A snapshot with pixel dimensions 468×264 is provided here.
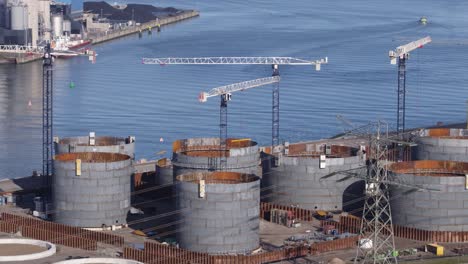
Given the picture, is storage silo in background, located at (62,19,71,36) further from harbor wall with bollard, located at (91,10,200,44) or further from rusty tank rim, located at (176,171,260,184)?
rusty tank rim, located at (176,171,260,184)

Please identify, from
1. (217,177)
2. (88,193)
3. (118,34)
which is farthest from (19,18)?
(217,177)

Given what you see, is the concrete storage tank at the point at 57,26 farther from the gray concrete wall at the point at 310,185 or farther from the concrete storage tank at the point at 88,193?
the concrete storage tank at the point at 88,193

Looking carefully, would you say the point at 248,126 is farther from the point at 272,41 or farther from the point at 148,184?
the point at 272,41

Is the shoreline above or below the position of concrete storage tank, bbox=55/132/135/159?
above

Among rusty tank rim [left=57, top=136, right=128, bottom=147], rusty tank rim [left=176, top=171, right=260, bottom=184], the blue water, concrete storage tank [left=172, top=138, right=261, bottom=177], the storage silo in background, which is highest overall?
the storage silo in background

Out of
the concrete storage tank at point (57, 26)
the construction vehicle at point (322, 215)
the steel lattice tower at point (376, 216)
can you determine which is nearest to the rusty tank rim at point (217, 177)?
the construction vehicle at point (322, 215)

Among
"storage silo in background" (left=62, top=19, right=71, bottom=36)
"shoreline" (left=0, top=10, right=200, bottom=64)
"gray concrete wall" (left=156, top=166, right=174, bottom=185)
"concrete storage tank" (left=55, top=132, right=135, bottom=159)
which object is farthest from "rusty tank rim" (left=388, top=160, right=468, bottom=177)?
"storage silo in background" (left=62, top=19, right=71, bottom=36)

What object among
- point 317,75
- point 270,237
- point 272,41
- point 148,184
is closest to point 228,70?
point 317,75
